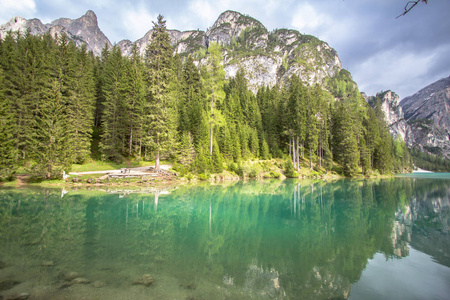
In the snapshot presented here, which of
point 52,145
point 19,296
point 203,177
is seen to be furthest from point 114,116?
point 19,296

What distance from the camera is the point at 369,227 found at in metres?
10.2

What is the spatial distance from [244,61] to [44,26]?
192342mm

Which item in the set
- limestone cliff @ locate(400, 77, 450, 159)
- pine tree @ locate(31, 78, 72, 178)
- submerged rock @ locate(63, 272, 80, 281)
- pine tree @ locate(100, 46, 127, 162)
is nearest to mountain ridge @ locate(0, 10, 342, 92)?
limestone cliff @ locate(400, 77, 450, 159)

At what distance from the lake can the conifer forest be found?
1565cm

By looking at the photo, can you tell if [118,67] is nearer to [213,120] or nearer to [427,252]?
[213,120]

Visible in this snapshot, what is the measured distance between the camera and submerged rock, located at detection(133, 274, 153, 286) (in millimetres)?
4738

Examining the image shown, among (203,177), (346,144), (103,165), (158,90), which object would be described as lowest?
(203,177)

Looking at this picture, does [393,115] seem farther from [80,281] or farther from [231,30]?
[80,281]

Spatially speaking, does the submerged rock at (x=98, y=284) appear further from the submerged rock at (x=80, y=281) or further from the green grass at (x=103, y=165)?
the green grass at (x=103, y=165)

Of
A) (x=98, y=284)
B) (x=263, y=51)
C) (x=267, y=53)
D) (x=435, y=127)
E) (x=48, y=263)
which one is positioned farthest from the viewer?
(x=435, y=127)

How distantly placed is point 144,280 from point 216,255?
A: 2291 mm

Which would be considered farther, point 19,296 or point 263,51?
point 263,51

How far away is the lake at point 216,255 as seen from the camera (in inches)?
183

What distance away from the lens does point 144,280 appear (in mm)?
4871
